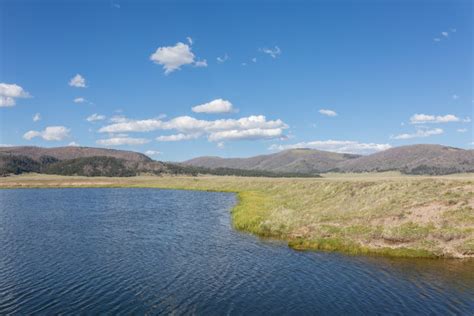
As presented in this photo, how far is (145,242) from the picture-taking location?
46.4 meters

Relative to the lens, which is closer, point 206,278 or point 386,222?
point 206,278

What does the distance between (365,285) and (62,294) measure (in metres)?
23.1

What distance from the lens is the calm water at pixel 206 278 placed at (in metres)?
26.0

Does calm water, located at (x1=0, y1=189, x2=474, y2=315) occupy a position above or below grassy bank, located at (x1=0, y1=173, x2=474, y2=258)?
below

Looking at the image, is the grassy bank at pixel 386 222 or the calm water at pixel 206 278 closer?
the calm water at pixel 206 278

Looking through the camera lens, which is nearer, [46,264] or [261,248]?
[46,264]

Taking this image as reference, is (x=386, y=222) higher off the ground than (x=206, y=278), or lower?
higher

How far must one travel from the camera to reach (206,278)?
32.0 m

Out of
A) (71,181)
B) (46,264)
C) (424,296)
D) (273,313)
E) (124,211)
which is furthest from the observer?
(71,181)

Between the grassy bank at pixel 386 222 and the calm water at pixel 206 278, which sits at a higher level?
the grassy bank at pixel 386 222

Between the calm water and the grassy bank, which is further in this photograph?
the grassy bank

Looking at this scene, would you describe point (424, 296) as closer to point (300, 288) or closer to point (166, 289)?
point (300, 288)

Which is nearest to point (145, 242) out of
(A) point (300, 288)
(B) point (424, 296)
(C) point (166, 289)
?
(C) point (166, 289)

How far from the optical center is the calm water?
26.0 metres
